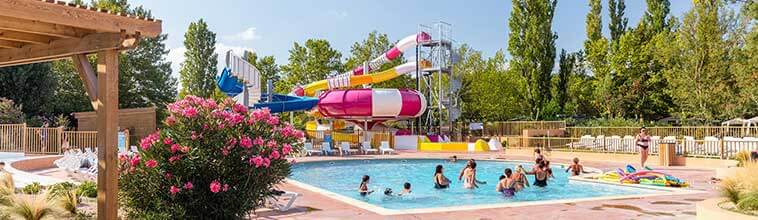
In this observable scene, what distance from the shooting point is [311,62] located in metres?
45.8

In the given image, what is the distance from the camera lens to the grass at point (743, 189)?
242 inches

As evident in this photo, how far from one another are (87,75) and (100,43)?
15.6 inches

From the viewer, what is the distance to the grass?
20.1 feet

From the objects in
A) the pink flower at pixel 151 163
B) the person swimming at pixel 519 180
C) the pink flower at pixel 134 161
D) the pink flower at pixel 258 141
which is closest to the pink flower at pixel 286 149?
the pink flower at pixel 258 141

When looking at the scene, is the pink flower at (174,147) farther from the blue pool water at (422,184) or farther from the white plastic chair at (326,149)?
the white plastic chair at (326,149)

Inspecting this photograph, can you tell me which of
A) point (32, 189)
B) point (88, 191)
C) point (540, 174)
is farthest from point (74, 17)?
point (540, 174)

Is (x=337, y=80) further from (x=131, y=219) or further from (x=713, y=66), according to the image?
(x=131, y=219)

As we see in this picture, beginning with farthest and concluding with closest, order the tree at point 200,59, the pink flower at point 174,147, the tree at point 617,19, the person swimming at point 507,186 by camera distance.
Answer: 1. the tree at point 200,59
2. the tree at point 617,19
3. the person swimming at point 507,186
4. the pink flower at point 174,147

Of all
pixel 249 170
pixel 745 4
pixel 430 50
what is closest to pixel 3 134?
pixel 249 170

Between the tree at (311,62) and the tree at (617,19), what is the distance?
2111 cm

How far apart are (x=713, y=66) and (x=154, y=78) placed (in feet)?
116

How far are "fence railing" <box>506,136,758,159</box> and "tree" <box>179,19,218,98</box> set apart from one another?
29.6m

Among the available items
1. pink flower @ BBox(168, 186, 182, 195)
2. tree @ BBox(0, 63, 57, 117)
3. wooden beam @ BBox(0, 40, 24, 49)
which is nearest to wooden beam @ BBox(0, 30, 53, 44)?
wooden beam @ BBox(0, 40, 24, 49)

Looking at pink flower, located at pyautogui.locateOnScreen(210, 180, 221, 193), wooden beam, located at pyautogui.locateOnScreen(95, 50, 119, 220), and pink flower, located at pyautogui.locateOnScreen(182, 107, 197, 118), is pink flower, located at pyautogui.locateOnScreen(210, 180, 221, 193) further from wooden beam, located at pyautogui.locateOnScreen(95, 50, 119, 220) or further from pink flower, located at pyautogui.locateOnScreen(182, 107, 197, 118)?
wooden beam, located at pyautogui.locateOnScreen(95, 50, 119, 220)
